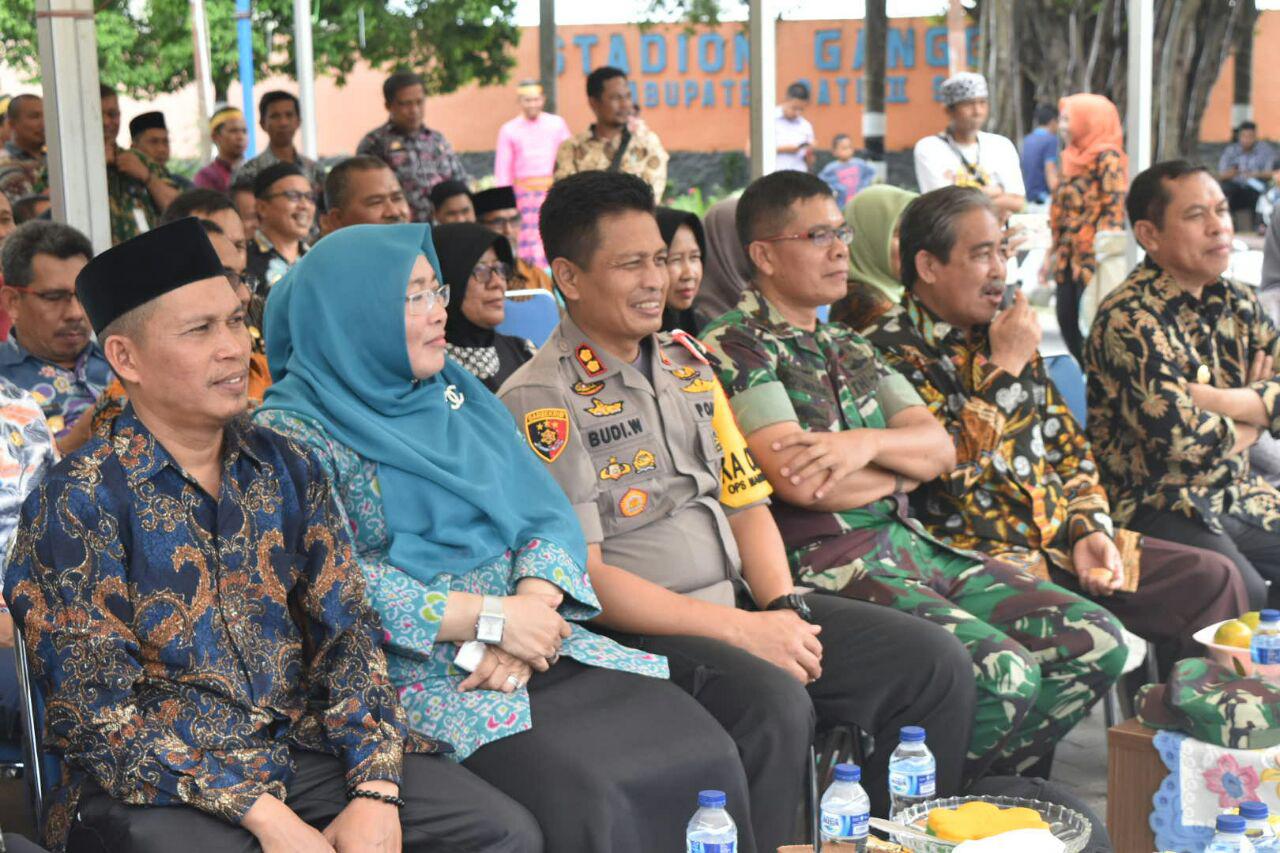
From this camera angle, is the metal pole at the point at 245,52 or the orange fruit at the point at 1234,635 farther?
the metal pole at the point at 245,52

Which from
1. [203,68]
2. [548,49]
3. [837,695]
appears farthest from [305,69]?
[837,695]

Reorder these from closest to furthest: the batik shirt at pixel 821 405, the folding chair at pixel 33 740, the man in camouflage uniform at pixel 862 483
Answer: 1. the folding chair at pixel 33 740
2. the man in camouflage uniform at pixel 862 483
3. the batik shirt at pixel 821 405

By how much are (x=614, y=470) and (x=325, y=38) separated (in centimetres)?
1599

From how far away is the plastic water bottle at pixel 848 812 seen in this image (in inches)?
98.2

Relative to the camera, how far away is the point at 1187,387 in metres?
4.27

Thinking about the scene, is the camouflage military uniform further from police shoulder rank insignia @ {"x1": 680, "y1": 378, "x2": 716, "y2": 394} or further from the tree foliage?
the tree foliage

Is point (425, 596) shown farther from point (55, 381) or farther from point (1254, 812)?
point (55, 381)

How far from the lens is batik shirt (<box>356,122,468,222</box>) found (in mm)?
8289

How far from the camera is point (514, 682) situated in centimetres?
284

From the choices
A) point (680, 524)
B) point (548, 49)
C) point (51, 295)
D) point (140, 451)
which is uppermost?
point (548, 49)

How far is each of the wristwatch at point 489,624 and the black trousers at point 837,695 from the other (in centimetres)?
49

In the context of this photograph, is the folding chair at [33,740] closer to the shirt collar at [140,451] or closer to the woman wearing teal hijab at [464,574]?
the shirt collar at [140,451]

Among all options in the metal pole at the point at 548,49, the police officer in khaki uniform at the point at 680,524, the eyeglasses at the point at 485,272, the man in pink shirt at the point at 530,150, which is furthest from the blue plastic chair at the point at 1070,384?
the metal pole at the point at 548,49

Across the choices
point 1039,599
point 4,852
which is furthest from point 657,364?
point 4,852
